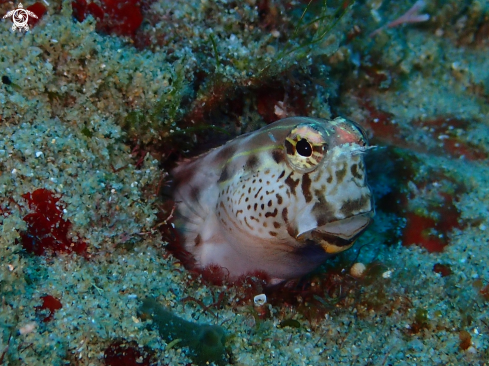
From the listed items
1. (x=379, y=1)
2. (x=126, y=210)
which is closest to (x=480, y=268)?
(x=126, y=210)

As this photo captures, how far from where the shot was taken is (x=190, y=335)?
7.75 feet

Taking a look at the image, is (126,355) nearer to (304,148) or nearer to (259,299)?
(259,299)

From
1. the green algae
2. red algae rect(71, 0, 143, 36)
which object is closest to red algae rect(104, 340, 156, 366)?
the green algae

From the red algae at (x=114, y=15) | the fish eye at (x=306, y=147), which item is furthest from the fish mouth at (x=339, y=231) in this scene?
the red algae at (x=114, y=15)

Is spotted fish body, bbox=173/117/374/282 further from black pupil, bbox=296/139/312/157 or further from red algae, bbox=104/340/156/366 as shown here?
red algae, bbox=104/340/156/366

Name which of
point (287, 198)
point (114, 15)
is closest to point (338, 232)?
point (287, 198)

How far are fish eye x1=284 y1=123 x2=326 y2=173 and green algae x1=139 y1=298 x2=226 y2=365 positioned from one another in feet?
4.27

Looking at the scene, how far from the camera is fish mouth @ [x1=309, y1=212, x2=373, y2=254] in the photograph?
2.57m

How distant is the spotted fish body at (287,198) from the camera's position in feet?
8.42

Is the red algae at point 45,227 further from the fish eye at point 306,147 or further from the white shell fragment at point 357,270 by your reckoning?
the white shell fragment at point 357,270

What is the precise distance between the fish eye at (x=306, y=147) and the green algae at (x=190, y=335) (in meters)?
1.30

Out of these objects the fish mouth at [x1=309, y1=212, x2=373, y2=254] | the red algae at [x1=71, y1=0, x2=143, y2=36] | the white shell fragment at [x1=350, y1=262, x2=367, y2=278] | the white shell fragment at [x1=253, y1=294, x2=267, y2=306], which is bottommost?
the white shell fragment at [x1=350, y1=262, x2=367, y2=278]

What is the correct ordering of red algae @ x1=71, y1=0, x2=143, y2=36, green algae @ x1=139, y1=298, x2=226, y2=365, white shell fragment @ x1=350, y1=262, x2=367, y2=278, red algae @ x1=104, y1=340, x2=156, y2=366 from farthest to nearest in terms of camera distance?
white shell fragment @ x1=350, y1=262, x2=367, y2=278
red algae @ x1=71, y1=0, x2=143, y2=36
green algae @ x1=139, y1=298, x2=226, y2=365
red algae @ x1=104, y1=340, x2=156, y2=366

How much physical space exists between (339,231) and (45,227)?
2.06 metres
